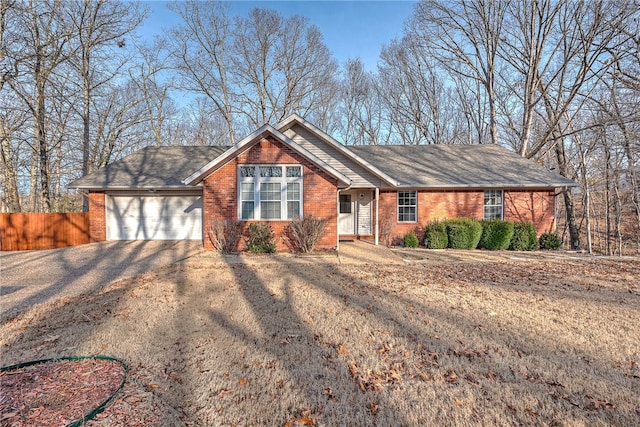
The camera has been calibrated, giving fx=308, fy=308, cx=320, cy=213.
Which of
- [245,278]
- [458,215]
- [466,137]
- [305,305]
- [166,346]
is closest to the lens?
[166,346]

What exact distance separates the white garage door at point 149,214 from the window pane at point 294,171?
543 cm

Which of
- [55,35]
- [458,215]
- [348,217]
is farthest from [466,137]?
[55,35]

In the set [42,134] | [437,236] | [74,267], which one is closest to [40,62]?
[42,134]

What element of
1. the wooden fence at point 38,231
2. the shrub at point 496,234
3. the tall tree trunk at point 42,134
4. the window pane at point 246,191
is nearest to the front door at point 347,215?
the window pane at point 246,191

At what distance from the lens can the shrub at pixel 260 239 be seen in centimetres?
1108

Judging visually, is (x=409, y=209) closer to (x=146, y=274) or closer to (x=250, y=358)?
(x=146, y=274)

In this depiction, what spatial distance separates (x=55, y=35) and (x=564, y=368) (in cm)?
2306

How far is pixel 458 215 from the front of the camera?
14.8m

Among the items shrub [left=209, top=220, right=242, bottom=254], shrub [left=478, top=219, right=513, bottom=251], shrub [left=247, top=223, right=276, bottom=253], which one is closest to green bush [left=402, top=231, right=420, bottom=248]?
shrub [left=478, top=219, right=513, bottom=251]

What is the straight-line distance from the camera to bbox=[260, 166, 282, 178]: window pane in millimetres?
11508

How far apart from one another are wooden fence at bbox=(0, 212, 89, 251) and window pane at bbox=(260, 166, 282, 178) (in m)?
9.31

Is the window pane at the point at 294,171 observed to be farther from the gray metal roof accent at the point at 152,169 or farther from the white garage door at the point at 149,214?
the white garage door at the point at 149,214

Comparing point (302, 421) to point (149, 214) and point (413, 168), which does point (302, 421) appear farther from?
point (413, 168)

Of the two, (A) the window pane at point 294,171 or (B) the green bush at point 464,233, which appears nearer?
(A) the window pane at point 294,171
